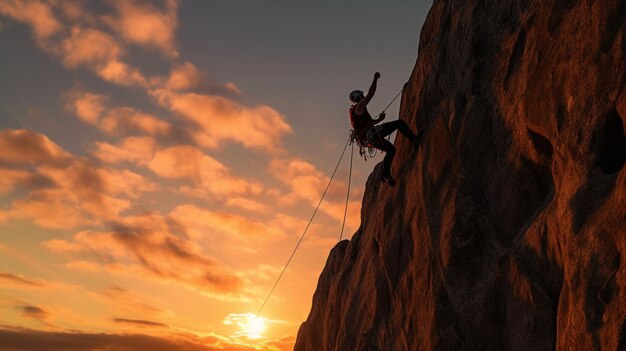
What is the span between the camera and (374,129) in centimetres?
1736

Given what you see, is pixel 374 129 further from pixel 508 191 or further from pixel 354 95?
pixel 508 191

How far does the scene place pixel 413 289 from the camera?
13.9 metres

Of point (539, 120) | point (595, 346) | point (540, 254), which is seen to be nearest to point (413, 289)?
point (540, 254)

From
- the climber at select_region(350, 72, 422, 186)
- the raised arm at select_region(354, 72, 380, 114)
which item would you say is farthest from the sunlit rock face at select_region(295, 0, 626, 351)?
the raised arm at select_region(354, 72, 380, 114)

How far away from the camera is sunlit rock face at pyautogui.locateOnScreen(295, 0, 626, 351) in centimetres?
793

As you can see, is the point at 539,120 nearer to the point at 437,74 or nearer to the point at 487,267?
the point at 487,267

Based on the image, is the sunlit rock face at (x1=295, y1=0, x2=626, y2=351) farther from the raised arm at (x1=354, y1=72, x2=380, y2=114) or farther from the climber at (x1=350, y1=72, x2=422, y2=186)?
the raised arm at (x1=354, y1=72, x2=380, y2=114)

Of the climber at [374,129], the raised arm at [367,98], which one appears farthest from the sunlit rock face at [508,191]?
the raised arm at [367,98]

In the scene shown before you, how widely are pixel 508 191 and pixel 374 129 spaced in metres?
6.75

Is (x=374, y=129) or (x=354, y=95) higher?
(x=354, y=95)

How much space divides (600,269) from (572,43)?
12.5 ft

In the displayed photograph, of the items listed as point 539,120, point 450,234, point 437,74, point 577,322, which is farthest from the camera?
point 437,74

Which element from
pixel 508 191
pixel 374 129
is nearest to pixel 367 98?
pixel 374 129

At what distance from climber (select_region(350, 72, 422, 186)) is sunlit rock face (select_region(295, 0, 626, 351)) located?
45 cm
